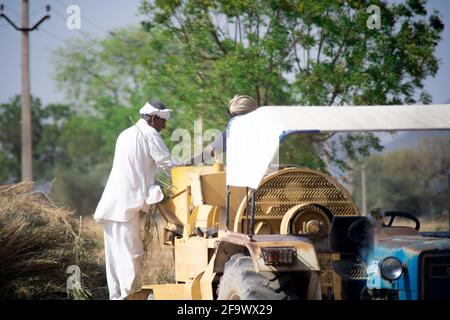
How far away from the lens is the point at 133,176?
10656mm

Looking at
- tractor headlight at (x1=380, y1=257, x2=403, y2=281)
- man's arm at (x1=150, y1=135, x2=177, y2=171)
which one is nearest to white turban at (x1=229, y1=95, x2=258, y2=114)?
man's arm at (x1=150, y1=135, x2=177, y2=171)

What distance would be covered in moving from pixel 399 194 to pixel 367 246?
44.8 m

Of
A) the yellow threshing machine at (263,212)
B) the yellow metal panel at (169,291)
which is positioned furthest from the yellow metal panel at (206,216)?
the yellow metal panel at (169,291)

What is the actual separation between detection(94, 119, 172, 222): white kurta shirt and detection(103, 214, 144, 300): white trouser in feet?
0.41

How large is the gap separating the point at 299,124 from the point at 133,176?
2909 millimetres

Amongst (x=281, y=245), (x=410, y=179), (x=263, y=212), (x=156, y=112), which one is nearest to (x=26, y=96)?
(x=156, y=112)

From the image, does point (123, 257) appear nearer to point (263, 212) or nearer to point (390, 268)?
→ point (263, 212)

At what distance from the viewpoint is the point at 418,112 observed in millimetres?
8688

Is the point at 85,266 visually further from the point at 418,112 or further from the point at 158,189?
the point at 418,112

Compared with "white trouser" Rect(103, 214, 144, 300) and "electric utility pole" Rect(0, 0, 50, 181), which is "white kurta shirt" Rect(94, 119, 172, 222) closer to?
"white trouser" Rect(103, 214, 144, 300)

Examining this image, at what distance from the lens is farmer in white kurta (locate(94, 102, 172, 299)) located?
1058 cm

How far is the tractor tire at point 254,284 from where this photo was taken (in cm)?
809

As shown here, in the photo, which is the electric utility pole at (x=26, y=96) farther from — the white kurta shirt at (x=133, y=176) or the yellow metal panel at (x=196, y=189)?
the yellow metal panel at (x=196, y=189)

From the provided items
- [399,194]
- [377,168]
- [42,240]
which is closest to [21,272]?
[42,240]
